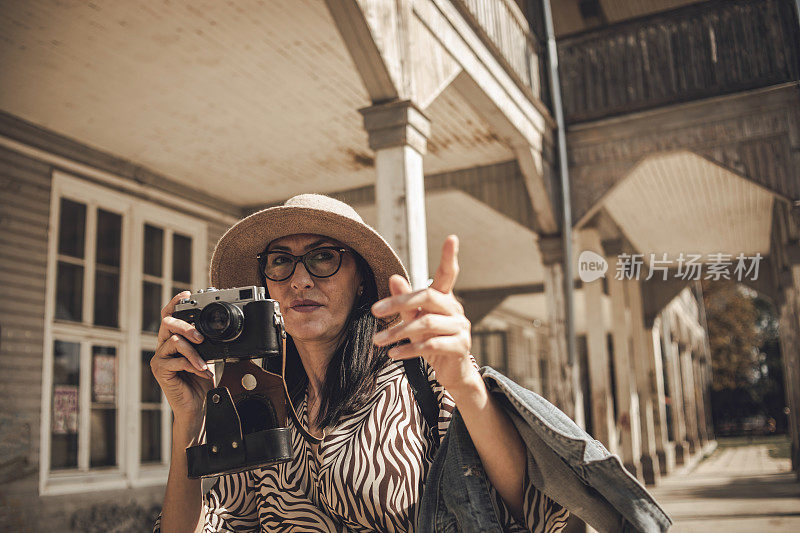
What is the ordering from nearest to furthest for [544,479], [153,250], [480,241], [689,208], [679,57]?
[544,479] → [153,250] → [679,57] → [689,208] → [480,241]

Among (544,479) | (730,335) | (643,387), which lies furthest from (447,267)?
(730,335)

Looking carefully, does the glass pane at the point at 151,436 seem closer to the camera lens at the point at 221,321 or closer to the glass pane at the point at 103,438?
the glass pane at the point at 103,438

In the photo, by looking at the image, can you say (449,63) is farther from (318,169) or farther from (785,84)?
(785,84)

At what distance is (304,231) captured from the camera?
1783mm

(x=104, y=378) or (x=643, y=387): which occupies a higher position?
(x=104, y=378)

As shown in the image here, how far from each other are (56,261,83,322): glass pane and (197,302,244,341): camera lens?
522 cm

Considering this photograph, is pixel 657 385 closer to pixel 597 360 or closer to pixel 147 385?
pixel 597 360

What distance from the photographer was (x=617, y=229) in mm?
10688

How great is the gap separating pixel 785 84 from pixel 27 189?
7.22 m

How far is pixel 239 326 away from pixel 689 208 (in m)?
9.90

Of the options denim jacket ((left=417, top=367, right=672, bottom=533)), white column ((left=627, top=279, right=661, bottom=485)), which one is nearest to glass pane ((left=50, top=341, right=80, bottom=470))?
denim jacket ((left=417, top=367, right=672, bottom=533))

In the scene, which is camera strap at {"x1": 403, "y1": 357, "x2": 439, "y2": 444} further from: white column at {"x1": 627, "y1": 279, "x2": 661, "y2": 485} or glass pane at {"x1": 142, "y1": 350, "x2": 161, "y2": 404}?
white column at {"x1": 627, "y1": 279, "x2": 661, "y2": 485}

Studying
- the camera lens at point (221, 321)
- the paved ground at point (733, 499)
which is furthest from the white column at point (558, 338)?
the camera lens at point (221, 321)

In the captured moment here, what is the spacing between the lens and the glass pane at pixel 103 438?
643cm
